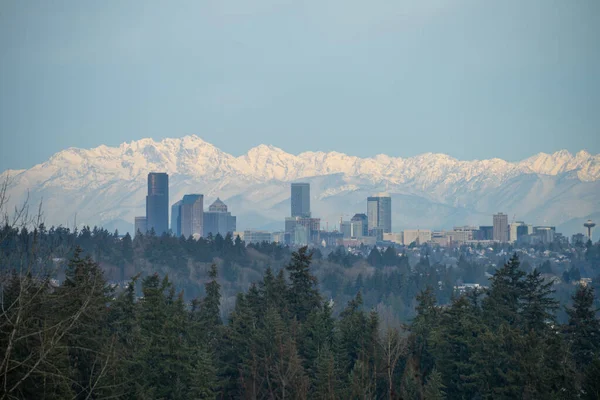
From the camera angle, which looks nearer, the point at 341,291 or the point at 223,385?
the point at 223,385

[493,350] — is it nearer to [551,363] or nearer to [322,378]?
[551,363]

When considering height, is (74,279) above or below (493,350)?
above

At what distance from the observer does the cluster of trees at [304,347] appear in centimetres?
2745

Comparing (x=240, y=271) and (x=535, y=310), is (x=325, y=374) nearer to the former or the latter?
(x=535, y=310)

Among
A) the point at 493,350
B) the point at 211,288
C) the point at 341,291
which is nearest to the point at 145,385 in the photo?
the point at 493,350

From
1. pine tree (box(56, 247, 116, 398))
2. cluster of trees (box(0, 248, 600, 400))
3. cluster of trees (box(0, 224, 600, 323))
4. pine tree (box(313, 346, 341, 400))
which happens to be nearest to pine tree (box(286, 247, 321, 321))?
cluster of trees (box(0, 248, 600, 400))

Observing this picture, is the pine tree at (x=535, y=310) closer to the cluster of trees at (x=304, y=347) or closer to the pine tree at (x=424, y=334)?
the cluster of trees at (x=304, y=347)

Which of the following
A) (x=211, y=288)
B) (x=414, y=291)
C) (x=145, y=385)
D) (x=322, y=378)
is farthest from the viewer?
(x=414, y=291)

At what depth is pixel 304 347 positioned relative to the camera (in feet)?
128

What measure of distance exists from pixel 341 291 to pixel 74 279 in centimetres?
8525

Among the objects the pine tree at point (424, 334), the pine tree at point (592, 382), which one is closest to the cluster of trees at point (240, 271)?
the pine tree at point (424, 334)

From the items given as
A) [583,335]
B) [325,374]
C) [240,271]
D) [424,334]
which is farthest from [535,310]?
[240,271]

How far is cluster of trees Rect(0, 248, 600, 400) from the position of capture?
27453mm

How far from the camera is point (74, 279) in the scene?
117ft
